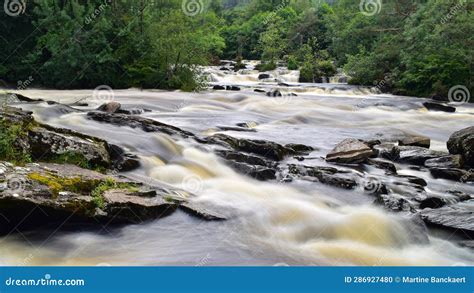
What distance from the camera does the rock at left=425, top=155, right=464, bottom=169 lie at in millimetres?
9882

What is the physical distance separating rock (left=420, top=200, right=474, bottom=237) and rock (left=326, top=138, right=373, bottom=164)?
9.36 feet

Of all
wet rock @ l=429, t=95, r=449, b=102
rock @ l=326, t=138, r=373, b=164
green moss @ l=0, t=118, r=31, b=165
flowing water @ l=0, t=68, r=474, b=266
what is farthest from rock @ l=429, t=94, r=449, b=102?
green moss @ l=0, t=118, r=31, b=165

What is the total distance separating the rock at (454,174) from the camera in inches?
360

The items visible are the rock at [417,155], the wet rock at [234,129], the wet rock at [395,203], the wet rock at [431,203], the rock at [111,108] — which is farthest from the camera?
the rock at [111,108]

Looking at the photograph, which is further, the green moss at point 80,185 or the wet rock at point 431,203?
the wet rock at point 431,203

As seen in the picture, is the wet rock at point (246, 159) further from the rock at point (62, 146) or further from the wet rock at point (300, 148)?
the rock at point (62, 146)

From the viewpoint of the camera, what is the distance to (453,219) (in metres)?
6.47

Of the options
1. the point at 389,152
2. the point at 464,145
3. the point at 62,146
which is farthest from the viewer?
the point at 389,152

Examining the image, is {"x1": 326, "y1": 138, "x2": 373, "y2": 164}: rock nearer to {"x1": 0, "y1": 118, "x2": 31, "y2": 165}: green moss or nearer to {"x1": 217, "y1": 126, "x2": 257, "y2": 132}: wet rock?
{"x1": 217, "y1": 126, "x2": 257, "y2": 132}: wet rock

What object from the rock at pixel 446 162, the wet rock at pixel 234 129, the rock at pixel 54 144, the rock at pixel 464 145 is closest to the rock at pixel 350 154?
the rock at pixel 446 162

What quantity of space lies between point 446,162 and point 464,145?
61 centimetres

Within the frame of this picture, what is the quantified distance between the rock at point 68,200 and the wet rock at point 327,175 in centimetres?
280

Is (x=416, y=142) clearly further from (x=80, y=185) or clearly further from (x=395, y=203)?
(x=80, y=185)

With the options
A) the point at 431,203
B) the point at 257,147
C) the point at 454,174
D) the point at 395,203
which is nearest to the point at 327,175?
the point at 395,203
